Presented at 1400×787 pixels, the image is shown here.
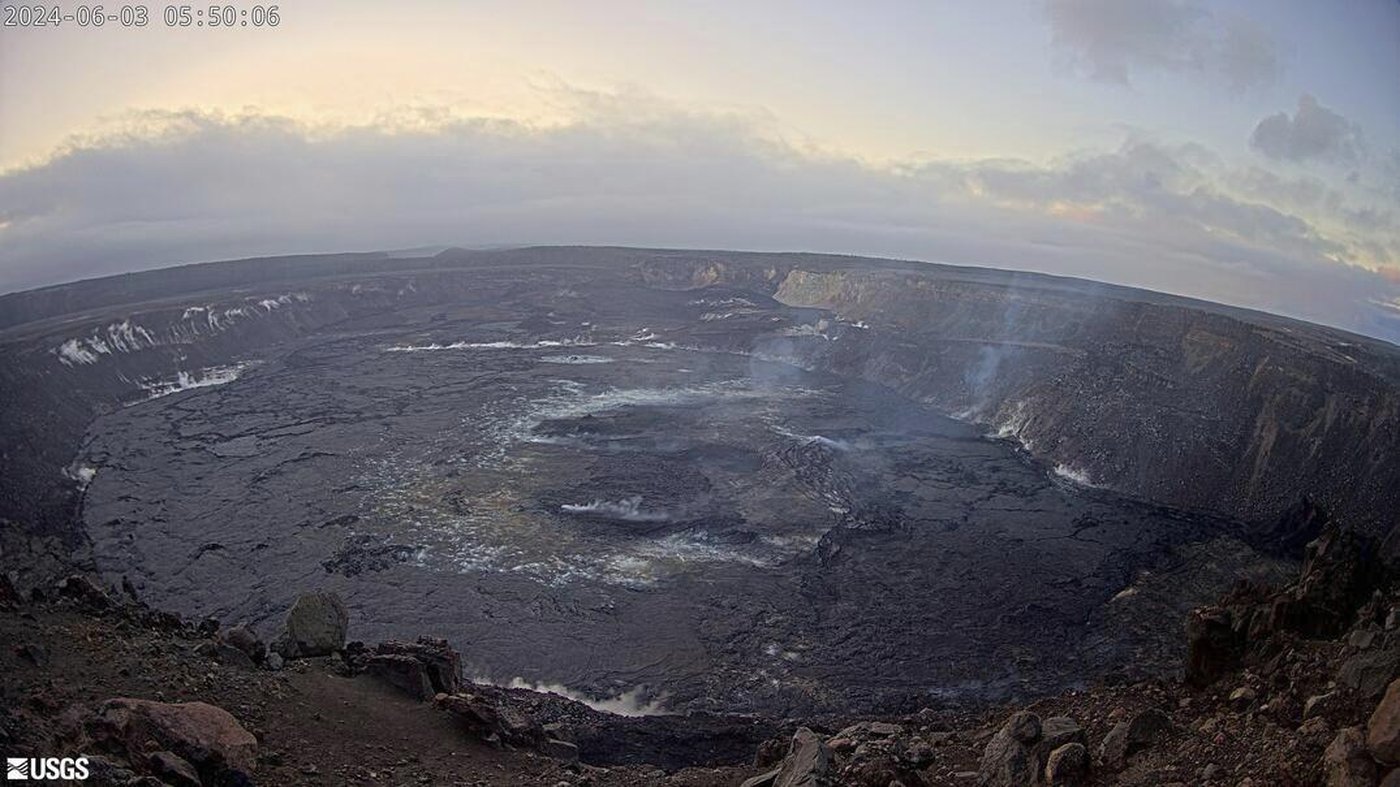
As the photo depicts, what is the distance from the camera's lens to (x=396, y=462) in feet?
112

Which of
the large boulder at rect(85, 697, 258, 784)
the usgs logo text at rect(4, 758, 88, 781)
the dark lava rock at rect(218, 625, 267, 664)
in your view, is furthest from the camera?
the dark lava rock at rect(218, 625, 267, 664)

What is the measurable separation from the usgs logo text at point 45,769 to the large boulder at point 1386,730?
9518 millimetres

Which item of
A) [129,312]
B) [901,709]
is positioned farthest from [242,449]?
[901,709]

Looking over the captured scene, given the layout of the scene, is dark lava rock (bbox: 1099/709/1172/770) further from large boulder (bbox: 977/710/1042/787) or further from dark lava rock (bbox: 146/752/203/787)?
dark lava rock (bbox: 146/752/203/787)

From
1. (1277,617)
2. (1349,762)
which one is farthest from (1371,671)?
(1277,617)

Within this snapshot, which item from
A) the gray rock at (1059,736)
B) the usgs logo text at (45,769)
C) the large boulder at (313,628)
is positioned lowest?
the large boulder at (313,628)

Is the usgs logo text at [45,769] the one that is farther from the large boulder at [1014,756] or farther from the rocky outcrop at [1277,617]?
the rocky outcrop at [1277,617]

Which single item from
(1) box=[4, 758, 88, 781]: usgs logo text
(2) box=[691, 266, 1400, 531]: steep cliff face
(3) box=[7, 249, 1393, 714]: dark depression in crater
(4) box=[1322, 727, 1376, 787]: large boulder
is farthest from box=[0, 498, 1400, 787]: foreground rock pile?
(2) box=[691, 266, 1400, 531]: steep cliff face

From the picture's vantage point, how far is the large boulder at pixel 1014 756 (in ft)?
26.0

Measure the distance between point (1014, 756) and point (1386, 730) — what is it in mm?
3046

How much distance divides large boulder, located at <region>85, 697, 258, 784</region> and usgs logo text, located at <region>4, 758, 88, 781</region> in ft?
3.04

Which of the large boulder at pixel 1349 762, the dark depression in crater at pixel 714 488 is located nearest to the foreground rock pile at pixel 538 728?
the large boulder at pixel 1349 762

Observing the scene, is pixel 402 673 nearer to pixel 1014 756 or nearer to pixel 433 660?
pixel 433 660

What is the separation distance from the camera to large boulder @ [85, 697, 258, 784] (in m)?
7.79
